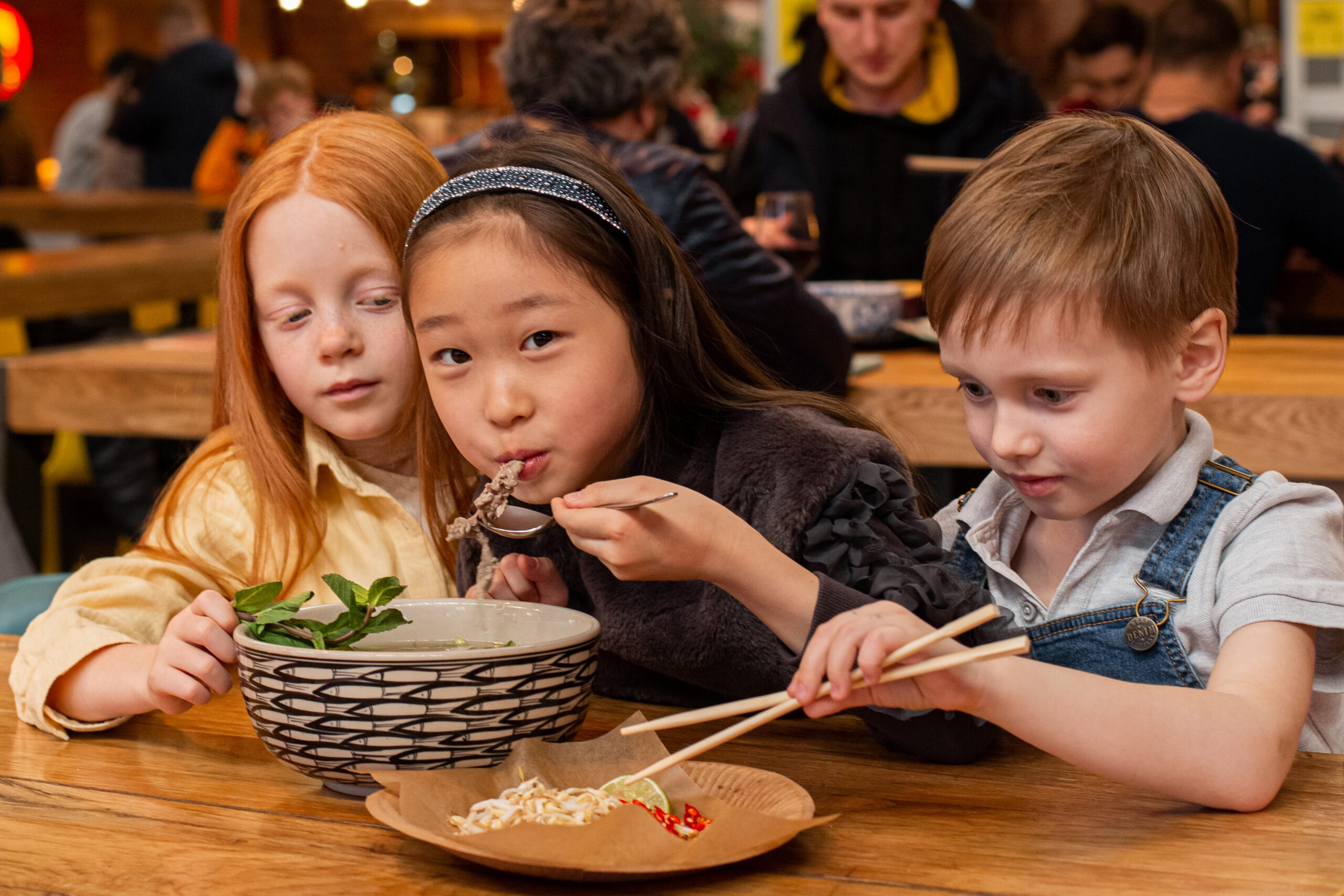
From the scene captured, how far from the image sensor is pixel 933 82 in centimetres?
→ 346

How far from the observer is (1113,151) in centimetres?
108

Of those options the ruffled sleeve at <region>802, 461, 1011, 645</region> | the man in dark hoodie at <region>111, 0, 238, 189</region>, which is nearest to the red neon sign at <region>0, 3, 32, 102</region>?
the man in dark hoodie at <region>111, 0, 238, 189</region>

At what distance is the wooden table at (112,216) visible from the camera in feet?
18.5

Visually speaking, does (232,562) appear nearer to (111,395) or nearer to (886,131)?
(111,395)

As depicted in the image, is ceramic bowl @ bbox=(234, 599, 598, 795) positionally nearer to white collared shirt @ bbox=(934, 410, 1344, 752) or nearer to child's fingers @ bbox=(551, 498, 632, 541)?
child's fingers @ bbox=(551, 498, 632, 541)

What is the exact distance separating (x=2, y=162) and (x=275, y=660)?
9169mm

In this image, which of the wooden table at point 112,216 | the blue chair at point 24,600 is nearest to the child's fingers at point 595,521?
the blue chair at point 24,600

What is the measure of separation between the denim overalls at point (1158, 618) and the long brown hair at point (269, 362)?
2.19 feet

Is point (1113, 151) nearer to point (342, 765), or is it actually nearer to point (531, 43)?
point (342, 765)

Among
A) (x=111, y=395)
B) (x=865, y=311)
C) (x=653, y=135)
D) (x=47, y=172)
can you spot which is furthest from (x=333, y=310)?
(x=47, y=172)

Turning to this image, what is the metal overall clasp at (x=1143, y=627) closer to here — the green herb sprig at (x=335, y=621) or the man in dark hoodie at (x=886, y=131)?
the green herb sprig at (x=335, y=621)

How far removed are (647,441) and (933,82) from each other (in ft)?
8.55

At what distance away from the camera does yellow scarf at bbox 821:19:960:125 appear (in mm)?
3420

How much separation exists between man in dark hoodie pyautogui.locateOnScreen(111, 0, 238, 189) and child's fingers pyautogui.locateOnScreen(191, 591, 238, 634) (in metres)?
6.44
